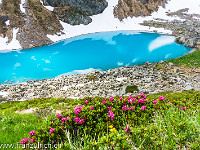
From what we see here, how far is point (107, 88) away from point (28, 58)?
109 feet

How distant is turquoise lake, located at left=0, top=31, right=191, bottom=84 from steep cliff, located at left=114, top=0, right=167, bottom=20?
5401cm

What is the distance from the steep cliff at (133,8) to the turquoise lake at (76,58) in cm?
5401

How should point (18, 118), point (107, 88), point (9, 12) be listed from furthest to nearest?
point (9, 12)
point (107, 88)
point (18, 118)

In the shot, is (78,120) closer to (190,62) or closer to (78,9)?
(190,62)

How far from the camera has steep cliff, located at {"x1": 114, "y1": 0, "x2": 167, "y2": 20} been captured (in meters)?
105

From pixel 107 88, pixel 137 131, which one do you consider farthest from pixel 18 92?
pixel 137 131

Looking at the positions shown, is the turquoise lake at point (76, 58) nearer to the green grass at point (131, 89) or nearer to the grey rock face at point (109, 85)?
the grey rock face at point (109, 85)

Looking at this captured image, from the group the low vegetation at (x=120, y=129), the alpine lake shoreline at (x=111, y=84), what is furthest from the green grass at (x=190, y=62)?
the low vegetation at (x=120, y=129)

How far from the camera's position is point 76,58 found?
153 ft

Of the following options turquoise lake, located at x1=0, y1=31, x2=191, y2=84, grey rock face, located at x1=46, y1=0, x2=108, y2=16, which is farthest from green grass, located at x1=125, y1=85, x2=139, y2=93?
grey rock face, located at x1=46, y1=0, x2=108, y2=16

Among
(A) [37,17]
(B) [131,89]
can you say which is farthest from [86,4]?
(B) [131,89]

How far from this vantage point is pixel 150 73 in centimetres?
3016

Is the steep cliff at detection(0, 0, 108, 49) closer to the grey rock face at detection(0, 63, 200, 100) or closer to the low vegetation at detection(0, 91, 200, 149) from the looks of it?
the grey rock face at detection(0, 63, 200, 100)

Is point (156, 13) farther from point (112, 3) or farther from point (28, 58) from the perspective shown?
point (28, 58)
